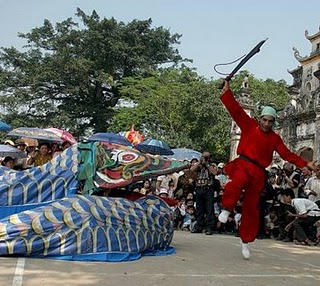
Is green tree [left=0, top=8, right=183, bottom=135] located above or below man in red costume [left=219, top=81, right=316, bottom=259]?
above

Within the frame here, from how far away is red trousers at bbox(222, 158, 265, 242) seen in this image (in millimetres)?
6969

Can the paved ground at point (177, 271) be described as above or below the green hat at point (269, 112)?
below

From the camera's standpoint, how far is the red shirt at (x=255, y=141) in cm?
711

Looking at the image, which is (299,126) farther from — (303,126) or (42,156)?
(42,156)

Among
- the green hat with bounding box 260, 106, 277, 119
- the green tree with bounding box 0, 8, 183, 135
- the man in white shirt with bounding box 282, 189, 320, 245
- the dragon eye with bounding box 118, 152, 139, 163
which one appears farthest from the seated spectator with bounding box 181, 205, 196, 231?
the green tree with bounding box 0, 8, 183, 135

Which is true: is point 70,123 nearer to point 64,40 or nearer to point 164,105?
point 64,40

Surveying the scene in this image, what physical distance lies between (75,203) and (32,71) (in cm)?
3665

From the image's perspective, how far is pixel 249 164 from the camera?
23.2ft

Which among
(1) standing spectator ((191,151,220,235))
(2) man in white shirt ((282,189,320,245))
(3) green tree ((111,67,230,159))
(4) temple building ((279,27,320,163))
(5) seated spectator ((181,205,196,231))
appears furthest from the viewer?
(3) green tree ((111,67,230,159))

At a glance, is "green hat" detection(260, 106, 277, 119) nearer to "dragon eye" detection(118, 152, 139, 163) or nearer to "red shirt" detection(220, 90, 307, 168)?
"red shirt" detection(220, 90, 307, 168)

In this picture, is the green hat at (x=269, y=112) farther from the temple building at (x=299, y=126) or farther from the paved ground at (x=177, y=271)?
the temple building at (x=299, y=126)

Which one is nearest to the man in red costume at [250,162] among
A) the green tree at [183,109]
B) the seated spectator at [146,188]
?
the seated spectator at [146,188]

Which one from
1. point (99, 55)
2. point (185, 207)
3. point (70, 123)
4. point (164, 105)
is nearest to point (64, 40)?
point (99, 55)

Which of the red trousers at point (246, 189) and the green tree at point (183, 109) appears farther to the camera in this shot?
the green tree at point (183, 109)
